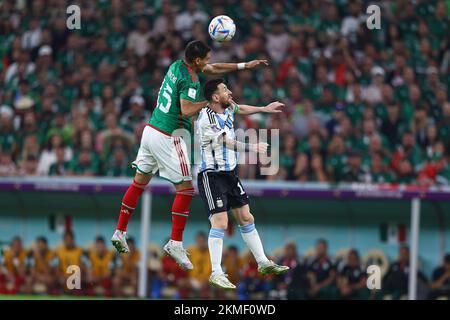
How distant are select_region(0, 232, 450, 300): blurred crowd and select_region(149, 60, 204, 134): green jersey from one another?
594cm

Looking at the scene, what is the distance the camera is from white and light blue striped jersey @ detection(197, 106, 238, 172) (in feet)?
41.4

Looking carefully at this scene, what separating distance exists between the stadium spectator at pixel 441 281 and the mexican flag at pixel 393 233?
1097mm

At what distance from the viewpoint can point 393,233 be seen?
64.7 ft

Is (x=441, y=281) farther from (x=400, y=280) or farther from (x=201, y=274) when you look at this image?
(x=201, y=274)

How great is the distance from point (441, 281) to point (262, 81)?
5.65 m

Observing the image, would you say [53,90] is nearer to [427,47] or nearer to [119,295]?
[119,295]

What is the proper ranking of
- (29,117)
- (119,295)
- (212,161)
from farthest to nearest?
1. (29,117)
2. (119,295)
3. (212,161)

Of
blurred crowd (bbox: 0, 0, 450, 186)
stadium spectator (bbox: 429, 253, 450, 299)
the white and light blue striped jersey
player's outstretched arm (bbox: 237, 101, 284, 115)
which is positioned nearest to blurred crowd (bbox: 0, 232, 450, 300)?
stadium spectator (bbox: 429, 253, 450, 299)

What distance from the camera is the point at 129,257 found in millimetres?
19469

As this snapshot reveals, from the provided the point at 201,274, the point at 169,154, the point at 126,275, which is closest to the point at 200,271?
the point at 201,274

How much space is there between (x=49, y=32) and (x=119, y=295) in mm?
7319

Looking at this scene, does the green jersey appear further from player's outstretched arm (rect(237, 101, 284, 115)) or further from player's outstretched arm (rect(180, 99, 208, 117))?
player's outstretched arm (rect(237, 101, 284, 115))

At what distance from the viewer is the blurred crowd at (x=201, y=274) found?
18.4m
